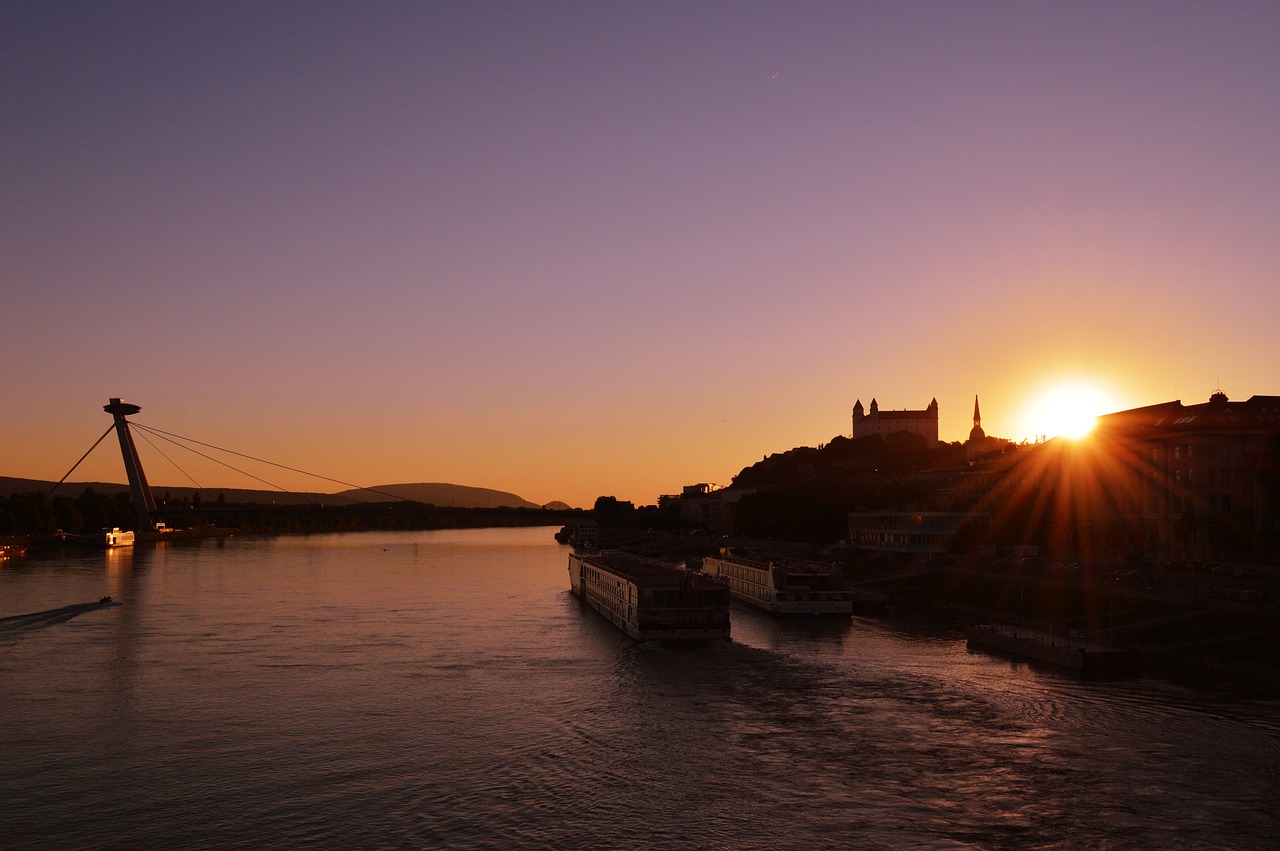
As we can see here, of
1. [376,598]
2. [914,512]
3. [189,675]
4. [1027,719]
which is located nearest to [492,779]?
[1027,719]

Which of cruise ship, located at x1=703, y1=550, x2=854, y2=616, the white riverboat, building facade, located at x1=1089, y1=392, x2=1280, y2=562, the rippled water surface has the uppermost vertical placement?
building facade, located at x1=1089, y1=392, x2=1280, y2=562

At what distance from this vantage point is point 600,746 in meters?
29.9

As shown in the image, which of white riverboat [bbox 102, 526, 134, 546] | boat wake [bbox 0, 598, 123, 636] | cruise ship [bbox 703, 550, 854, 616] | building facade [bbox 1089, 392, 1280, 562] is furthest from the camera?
white riverboat [bbox 102, 526, 134, 546]

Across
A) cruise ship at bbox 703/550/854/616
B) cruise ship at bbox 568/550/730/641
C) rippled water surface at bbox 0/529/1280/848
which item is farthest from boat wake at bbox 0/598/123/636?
cruise ship at bbox 703/550/854/616

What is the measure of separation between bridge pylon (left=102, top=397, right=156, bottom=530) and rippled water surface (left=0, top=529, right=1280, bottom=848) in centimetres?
10490

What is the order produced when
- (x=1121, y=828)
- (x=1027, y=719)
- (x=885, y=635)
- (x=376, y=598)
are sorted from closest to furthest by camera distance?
(x=1121, y=828) < (x=1027, y=719) < (x=885, y=635) < (x=376, y=598)

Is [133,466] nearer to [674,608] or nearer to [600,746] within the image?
[674,608]

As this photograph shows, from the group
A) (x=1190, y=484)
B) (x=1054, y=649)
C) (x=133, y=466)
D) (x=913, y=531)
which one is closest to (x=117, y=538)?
(x=133, y=466)

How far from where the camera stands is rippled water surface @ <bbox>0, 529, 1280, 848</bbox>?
23000 mm

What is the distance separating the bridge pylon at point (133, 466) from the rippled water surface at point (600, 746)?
105 meters

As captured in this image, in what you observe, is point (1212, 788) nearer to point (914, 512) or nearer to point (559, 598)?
point (559, 598)

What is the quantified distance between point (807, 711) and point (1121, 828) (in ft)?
40.3

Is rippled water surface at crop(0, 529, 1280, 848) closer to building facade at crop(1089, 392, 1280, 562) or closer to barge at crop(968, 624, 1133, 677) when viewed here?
barge at crop(968, 624, 1133, 677)

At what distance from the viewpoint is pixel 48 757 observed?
1127 inches
